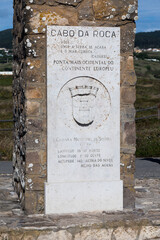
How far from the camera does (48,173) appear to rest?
5426 millimetres

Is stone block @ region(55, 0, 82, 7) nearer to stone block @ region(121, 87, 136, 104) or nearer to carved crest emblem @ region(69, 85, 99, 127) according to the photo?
carved crest emblem @ region(69, 85, 99, 127)

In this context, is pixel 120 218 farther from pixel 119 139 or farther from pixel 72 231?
pixel 119 139

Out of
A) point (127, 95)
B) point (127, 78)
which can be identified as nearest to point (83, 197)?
point (127, 95)

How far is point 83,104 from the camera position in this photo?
5.45 m

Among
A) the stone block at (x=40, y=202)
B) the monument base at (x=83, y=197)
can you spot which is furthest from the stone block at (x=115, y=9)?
the stone block at (x=40, y=202)

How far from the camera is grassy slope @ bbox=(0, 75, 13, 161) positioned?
37.7ft

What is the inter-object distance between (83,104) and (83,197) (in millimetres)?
1152

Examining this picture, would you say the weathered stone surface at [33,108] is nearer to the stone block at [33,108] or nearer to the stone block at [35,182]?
the stone block at [33,108]

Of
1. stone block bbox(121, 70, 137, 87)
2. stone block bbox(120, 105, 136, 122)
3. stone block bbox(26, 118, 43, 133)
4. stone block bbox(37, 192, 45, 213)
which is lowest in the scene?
stone block bbox(37, 192, 45, 213)

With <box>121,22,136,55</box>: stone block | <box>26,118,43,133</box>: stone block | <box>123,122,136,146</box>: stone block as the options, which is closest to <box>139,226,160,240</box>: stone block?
<box>123,122,136,146</box>: stone block

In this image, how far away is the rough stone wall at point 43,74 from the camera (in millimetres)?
5367

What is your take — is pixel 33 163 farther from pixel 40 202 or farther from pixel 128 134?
pixel 128 134

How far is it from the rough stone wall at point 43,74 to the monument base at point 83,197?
0.44 ft

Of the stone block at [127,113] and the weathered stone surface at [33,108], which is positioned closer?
the weathered stone surface at [33,108]
